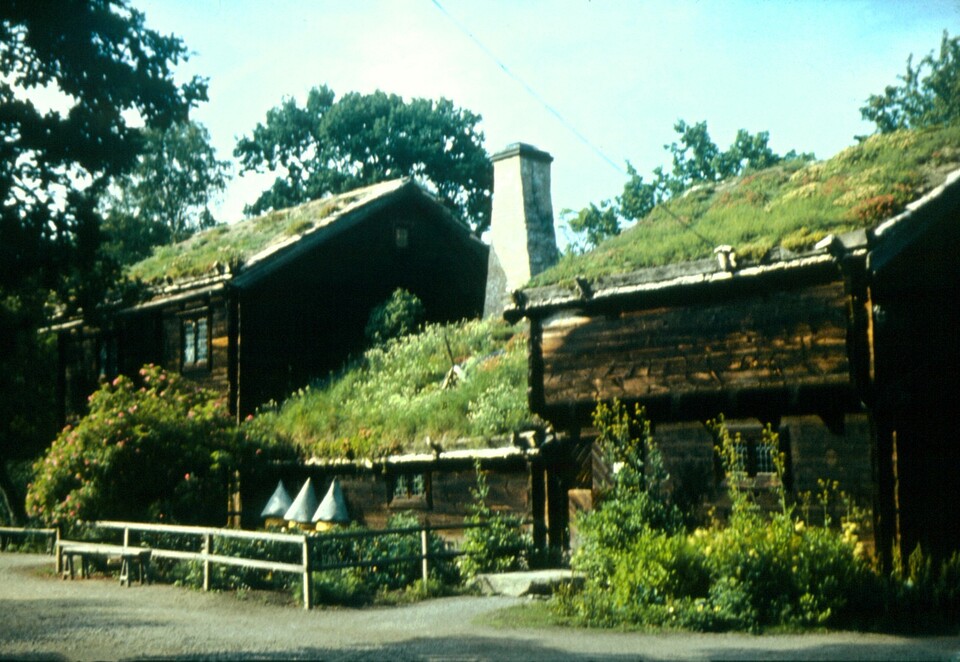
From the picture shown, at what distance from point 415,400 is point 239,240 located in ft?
34.6


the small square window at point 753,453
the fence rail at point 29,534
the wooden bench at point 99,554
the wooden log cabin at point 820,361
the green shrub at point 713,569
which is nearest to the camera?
the green shrub at point 713,569

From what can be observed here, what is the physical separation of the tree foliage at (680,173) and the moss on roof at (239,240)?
14.0m

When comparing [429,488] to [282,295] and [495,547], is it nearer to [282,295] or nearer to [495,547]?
[495,547]

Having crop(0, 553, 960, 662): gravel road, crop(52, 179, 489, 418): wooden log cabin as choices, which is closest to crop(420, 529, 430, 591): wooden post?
crop(0, 553, 960, 662): gravel road

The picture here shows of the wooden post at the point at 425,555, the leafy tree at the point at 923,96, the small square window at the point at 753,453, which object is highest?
the leafy tree at the point at 923,96

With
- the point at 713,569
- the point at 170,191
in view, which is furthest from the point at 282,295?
the point at 170,191

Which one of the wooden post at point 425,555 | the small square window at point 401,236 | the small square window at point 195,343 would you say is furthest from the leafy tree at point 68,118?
the small square window at point 401,236

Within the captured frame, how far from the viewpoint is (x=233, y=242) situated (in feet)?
99.6

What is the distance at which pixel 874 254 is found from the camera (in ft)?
46.8

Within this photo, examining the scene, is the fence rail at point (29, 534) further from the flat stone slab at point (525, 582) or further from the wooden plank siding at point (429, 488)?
the flat stone slab at point (525, 582)

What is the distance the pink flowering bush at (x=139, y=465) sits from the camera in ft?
66.4

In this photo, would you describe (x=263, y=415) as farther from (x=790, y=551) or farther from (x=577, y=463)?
(x=790, y=551)

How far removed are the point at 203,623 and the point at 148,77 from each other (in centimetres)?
696

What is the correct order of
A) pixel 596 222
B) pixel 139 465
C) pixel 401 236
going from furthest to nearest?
pixel 596 222 < pixel 401 236 < pixel 139 465
